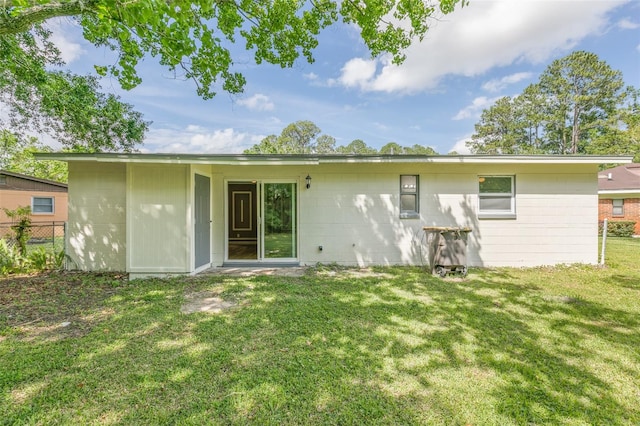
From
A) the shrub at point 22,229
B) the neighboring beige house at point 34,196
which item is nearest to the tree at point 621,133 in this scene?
the shrub at point 22,229

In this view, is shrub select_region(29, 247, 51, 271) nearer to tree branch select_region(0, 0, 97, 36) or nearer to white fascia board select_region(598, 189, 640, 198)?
tree branch select_region(0, 0, 97, 36)

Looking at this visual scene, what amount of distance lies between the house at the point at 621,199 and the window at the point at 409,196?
51.2ft

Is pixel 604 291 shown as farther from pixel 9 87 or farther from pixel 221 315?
pixel 9 87

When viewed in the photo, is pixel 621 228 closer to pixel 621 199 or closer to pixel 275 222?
pixel 621 199

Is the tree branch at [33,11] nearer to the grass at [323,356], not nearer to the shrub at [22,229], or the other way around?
the shrub at [22,229]

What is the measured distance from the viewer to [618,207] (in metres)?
15.6

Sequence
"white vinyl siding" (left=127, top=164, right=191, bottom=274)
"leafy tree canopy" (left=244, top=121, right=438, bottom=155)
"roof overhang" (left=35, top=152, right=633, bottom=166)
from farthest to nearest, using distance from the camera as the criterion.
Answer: "leafy tree canopy" (left=244, top=121, right=438, bottom=155), "white vinyl siding" (left=127, top=164, right=191, bottom=274), "roof overhang" (left=35, top=152, right=633, bottom=166)

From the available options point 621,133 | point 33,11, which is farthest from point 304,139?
point 33,11

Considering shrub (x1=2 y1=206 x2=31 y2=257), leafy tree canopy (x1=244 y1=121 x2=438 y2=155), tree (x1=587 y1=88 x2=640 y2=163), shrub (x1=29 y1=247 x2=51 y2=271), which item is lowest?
shrub (x1=29 y1=247 x2=51 y2=271)

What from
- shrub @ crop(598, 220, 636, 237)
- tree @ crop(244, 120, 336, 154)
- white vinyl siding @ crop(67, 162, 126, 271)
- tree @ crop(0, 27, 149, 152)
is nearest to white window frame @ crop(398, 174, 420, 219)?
white vinyl siding @ crop(67, 162, 126, 271)

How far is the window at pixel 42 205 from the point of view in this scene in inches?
586

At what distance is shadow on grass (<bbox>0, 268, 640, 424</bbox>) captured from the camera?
203cm

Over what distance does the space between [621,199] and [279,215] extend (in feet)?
65.1

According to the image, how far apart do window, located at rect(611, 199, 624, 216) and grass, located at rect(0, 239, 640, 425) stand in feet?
50.9
